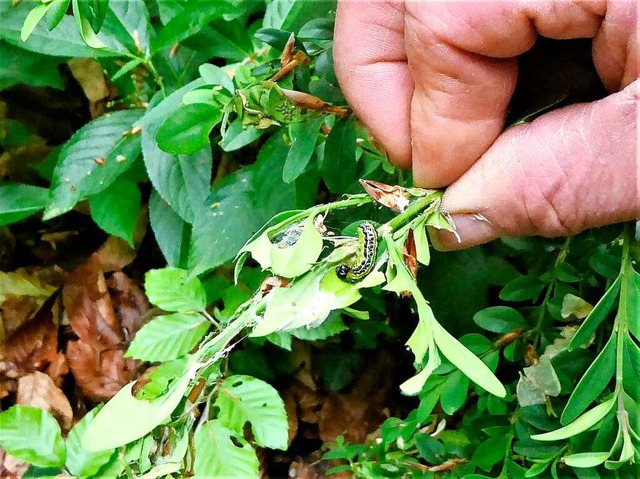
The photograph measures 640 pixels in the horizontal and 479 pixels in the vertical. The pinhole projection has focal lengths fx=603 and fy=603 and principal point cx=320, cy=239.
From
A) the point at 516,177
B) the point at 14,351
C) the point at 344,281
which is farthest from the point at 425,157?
the point at 14,351

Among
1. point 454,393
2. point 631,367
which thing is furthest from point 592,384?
point 454,393

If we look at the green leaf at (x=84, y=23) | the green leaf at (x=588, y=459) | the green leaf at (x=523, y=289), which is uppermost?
the green leaf at (x=84, y=23)

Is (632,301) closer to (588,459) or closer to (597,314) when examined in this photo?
(597,314)

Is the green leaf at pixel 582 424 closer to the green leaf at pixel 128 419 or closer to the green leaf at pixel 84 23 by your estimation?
the green leaf at pixel 128 419

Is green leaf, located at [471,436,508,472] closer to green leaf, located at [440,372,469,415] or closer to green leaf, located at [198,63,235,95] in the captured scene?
green leaf, located at [440,372,469,415]

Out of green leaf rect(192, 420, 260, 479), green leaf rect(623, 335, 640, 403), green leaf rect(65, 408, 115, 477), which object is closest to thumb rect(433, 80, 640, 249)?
green leaf rect(623, 335, 640, 403)

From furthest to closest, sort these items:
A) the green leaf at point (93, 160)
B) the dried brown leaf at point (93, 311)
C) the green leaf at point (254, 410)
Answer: the dried brown leaf at point (93, 311)
the green leaf at point (93, 160)
the green leaf at point (254, 410)

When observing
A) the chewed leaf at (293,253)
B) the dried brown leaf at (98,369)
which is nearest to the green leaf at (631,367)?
the chewed leaf at (293,253)
